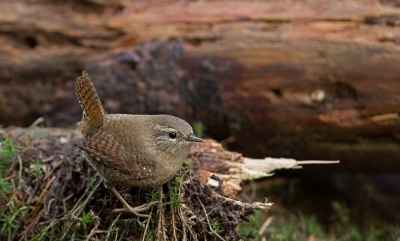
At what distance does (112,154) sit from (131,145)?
16 centimetres

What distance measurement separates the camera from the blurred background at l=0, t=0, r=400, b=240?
4812 millimetres

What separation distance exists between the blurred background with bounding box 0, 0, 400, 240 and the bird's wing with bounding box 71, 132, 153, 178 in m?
1.28

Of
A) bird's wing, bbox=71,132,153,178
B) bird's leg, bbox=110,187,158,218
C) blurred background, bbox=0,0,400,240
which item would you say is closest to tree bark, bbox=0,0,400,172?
blurred background, bbox=0,0,400,240

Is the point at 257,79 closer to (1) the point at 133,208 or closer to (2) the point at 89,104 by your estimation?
(2) the point at 89,104

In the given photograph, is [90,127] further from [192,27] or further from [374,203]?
[374,203]

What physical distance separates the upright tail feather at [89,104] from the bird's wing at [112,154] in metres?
0.12

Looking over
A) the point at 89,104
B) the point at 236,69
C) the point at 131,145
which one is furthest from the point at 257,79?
the point at 89,104

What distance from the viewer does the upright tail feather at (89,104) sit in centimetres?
Result: 362

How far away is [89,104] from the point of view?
3695mm

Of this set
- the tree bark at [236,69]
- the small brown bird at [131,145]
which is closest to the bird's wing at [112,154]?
the small brown bird at [131,145]

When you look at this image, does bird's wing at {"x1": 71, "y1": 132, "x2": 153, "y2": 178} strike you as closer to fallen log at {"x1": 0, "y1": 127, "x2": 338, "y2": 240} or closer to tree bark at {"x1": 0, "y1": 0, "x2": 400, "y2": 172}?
fallen log at {"x1": 0, "y1": 127, "x2": 338, "y2": 240}

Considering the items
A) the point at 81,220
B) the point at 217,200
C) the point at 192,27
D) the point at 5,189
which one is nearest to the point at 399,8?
the point at 192,27

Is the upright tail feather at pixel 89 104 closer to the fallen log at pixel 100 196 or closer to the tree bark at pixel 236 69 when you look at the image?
the fallen log at pixel 100 196

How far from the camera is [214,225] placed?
3.54m
